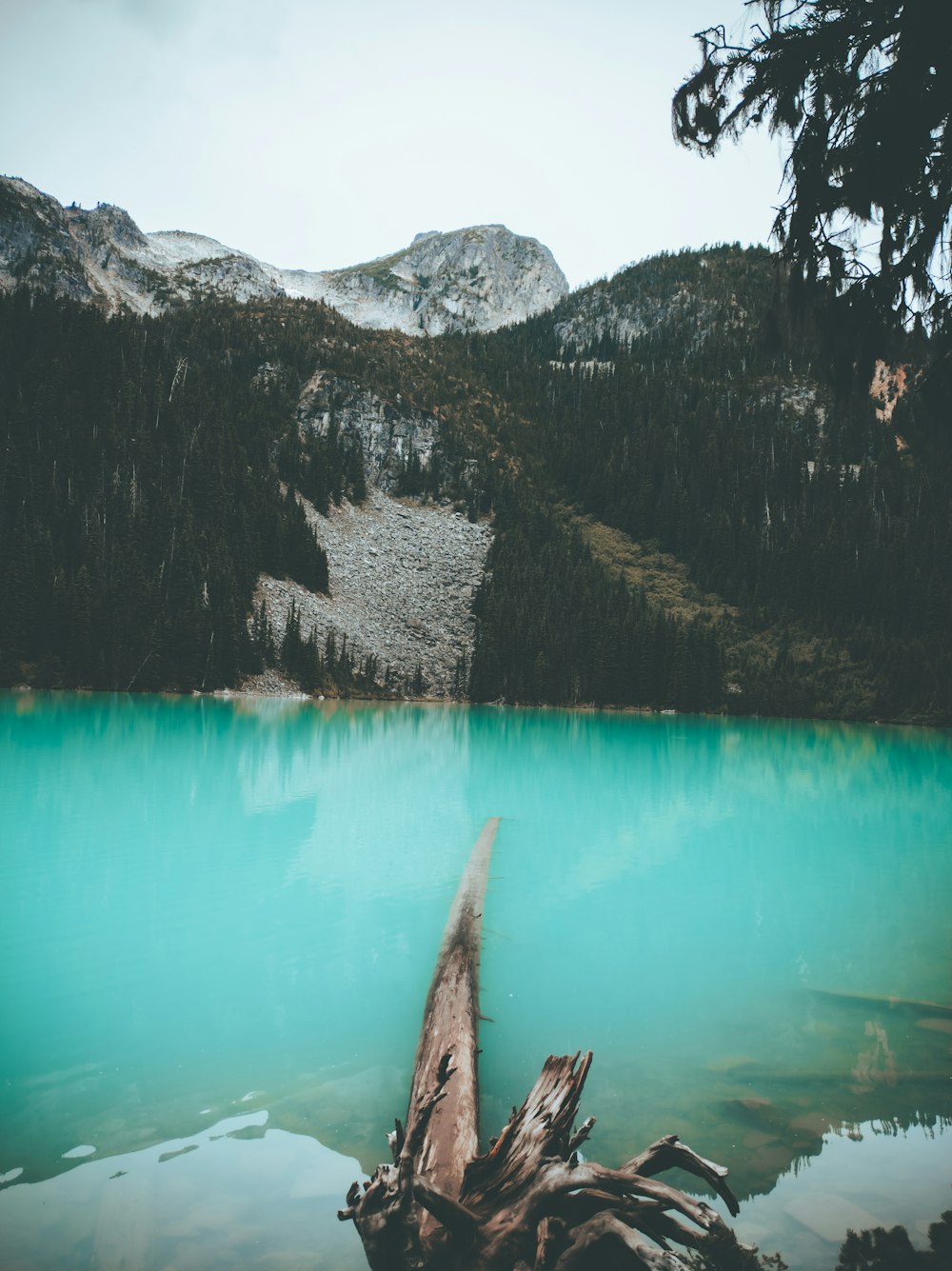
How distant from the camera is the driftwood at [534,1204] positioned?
2955 mm

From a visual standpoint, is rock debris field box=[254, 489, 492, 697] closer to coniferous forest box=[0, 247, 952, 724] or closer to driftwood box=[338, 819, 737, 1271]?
coniferous forest box=[0, 247, 952, 724]

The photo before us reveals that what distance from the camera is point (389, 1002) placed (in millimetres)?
6980

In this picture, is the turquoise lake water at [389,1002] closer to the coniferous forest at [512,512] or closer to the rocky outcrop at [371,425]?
the coniferous forest at [512,512]

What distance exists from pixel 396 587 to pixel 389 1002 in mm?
80090

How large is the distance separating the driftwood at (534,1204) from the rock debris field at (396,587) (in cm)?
7127

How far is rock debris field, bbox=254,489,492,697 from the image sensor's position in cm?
7812

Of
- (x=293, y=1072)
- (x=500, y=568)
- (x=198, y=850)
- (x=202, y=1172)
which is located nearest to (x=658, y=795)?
A: (x=198, y=850)

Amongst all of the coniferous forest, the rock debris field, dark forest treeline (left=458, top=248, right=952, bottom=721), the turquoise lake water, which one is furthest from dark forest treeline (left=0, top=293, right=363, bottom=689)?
the turquoise lake water

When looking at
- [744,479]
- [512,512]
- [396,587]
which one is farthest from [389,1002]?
[744,479]

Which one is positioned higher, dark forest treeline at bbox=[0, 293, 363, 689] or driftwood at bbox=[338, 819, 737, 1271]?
dark forest treeline at bbox=[0, 293, 363, 689]

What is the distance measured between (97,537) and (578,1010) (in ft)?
238

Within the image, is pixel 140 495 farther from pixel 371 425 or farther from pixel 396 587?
pixel 371 425

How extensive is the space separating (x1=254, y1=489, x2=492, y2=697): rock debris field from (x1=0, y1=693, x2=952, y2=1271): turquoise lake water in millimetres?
59862

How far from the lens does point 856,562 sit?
9912cm
